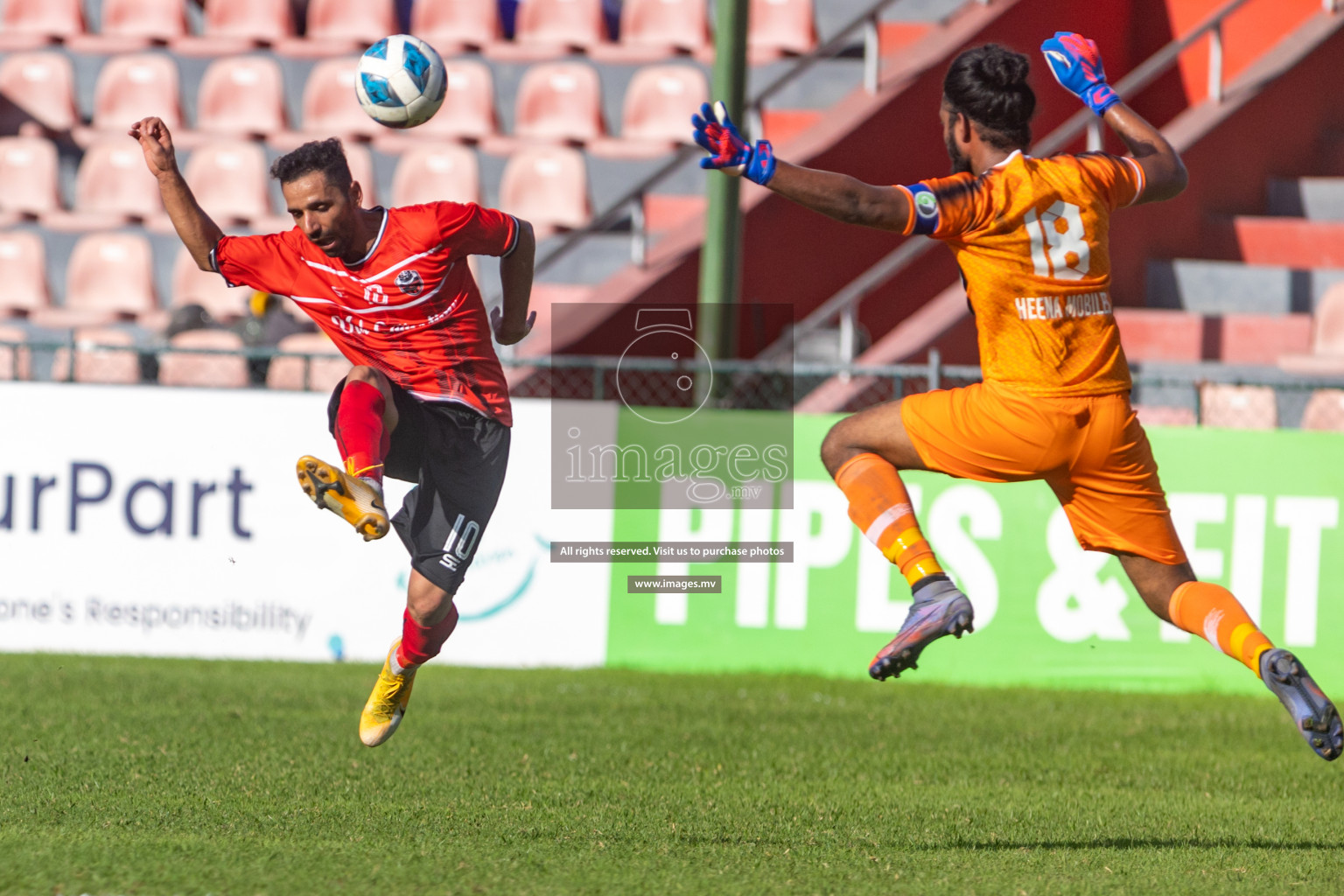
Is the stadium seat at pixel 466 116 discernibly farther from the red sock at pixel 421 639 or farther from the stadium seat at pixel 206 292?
the red sock at pixel 421 639

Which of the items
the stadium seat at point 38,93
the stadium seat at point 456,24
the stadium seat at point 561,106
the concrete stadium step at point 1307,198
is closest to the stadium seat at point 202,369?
the stadium seat at point 561,106

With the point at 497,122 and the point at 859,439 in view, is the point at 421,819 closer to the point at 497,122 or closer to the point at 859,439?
the point at 859,439

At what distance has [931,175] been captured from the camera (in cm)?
1527

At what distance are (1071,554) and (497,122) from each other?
7.88 meters

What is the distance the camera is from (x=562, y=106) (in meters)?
16.6

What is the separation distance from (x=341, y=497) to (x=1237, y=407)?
8218 mm

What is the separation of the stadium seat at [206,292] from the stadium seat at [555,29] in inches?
155

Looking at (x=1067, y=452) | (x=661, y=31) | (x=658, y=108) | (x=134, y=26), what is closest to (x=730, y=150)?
(x=1067, y=452)

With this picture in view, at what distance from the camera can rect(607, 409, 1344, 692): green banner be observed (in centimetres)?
1145

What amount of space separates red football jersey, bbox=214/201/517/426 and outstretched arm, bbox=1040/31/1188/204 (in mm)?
2213

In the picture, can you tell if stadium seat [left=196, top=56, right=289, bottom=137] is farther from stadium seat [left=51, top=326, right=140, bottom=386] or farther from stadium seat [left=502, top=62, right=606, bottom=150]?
stadium seat [left=51, top=326, right=140, bottom=386]

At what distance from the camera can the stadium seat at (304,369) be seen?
1244cm

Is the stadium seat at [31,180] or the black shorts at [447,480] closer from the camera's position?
the black shorts at [447,480]

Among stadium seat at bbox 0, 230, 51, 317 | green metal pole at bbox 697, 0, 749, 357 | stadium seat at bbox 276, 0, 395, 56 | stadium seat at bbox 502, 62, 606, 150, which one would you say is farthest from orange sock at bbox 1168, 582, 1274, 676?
stadium seat at bbox 276, 0, 395, 56
